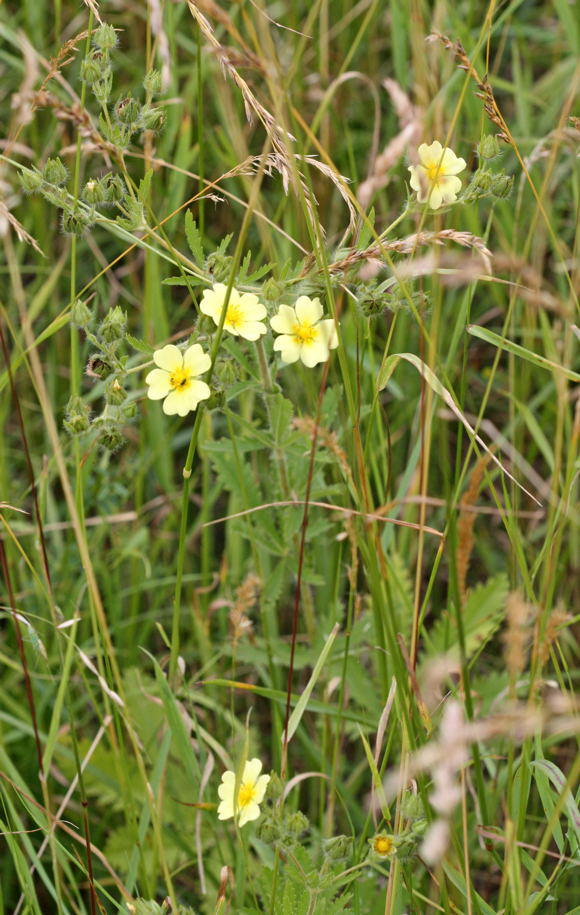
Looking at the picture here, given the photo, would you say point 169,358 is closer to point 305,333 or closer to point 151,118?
point 305,333

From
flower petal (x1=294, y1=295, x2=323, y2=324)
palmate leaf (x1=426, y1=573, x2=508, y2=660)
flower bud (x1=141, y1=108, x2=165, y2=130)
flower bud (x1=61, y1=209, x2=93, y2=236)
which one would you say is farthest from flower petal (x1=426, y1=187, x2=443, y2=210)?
palmate leaf (x1=426, y1=573, x2=508, y2=660)

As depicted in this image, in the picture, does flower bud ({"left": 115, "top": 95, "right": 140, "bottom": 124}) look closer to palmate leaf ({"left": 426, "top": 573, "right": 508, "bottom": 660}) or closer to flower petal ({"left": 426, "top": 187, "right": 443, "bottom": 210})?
flower petal ({"left": 426, "top": 187, "right": 443, "bottom": 210})

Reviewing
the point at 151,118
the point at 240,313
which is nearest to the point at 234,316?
the point at 240,313

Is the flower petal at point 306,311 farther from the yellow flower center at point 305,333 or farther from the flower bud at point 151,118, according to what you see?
the flower bud at point 151,118

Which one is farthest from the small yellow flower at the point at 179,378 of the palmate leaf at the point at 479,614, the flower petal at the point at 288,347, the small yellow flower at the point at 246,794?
the palmate leaf at the point at 479,614

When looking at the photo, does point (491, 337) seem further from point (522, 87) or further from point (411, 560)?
point (522, 87)

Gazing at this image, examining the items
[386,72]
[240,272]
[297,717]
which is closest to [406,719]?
[297,717]
